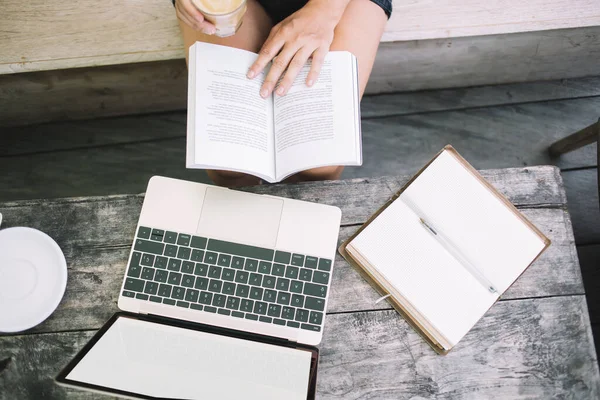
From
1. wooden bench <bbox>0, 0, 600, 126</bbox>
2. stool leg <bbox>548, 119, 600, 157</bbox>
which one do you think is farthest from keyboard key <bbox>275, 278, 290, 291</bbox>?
stool leg <bbox>548, 119, 600, 157</bbox>

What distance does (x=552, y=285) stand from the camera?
84 cm

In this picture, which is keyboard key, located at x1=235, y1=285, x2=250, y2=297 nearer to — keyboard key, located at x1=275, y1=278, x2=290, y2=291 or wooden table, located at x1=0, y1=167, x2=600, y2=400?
keyboard key, located at x1=275, y1=278, x2=290, y2=291

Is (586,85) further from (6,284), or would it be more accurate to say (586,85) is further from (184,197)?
(6,284)

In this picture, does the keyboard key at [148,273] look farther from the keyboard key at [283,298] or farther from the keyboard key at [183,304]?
the keyboard key at [283,298]

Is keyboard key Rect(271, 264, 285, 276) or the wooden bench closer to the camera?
keyboard key Rect(271, 264, 285, 276)

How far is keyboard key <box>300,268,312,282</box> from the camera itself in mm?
823

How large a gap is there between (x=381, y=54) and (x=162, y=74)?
0.64m

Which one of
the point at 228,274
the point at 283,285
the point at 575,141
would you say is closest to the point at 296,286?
the point at 283,285

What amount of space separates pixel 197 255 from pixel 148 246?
0.09 meters

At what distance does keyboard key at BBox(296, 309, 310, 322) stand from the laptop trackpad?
0.13 meters

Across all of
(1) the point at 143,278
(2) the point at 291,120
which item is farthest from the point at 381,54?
(1) the point at 143,278

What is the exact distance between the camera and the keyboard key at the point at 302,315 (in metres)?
0.81

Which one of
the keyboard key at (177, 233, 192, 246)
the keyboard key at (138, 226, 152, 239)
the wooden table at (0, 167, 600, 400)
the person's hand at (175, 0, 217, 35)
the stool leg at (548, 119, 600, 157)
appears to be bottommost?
the stool leg at (548, 119, 600, 157)

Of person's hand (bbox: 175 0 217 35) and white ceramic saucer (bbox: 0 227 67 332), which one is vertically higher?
person's hand (bbox: 175 0 217 35)
